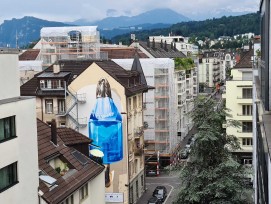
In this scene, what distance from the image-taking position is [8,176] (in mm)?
23547

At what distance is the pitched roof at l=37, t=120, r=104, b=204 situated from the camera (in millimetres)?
27216

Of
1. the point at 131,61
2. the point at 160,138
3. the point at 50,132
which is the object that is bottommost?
the point at 160,138

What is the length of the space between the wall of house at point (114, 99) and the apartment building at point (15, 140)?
32.4 m

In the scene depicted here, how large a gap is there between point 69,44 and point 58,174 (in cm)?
5091

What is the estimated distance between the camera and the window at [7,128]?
2297cm

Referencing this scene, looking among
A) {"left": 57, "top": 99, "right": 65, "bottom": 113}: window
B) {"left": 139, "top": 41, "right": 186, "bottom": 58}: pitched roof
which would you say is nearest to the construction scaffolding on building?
{"left": 139, "top": 41, "right": 186, "bottom": 58}: pitched roof

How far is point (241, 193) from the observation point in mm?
24812

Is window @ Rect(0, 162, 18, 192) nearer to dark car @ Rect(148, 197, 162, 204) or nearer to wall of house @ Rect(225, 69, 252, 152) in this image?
dark car @ Rect(148, 197, 162, 204)

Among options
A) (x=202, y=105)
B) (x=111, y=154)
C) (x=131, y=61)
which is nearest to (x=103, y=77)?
(x=111, y=154)

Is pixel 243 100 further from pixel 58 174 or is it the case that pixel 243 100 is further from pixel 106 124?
pixel 58 174

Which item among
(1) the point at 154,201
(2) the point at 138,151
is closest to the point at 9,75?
(1) the point at 154,201

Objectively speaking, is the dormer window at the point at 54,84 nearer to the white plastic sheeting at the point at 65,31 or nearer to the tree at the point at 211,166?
the white plastic sheeting at the point at 65,31

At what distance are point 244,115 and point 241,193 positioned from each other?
133 feet

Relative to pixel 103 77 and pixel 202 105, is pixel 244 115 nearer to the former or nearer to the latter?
pixel 103 77
